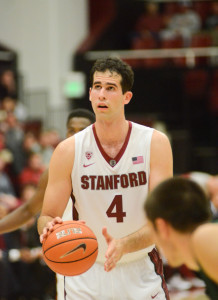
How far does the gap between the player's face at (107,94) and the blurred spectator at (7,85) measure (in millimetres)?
11330

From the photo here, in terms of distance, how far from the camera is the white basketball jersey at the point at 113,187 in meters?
4.54

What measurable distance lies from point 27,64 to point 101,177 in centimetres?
1377

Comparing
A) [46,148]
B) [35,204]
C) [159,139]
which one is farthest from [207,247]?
[46,148]

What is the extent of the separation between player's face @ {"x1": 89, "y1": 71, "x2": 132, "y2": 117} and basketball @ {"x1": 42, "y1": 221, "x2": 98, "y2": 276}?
85 cm

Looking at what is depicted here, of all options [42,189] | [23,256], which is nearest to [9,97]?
[23,256]

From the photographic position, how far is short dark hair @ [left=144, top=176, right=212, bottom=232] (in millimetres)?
2926

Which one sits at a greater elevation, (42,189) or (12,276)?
(42,189)

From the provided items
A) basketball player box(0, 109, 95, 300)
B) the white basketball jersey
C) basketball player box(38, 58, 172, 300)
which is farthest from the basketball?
basketball player box(0, 109, 95, 300)

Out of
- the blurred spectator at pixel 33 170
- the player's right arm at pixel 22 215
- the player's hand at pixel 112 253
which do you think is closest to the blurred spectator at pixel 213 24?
the blurred spectator at pixel 33 170

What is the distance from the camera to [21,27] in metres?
17.9

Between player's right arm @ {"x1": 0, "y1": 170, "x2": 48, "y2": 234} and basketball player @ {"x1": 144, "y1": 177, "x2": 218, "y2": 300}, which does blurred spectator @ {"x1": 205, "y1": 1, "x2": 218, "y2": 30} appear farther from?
basketball player @ {"x1": 144, "y1": 177, "x2": 218, "y2": 300}

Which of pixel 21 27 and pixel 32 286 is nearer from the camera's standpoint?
pixel 32 286

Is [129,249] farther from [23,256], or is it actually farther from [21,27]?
[21,27]

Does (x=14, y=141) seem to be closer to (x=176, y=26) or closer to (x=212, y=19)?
(x=176, y=26)
